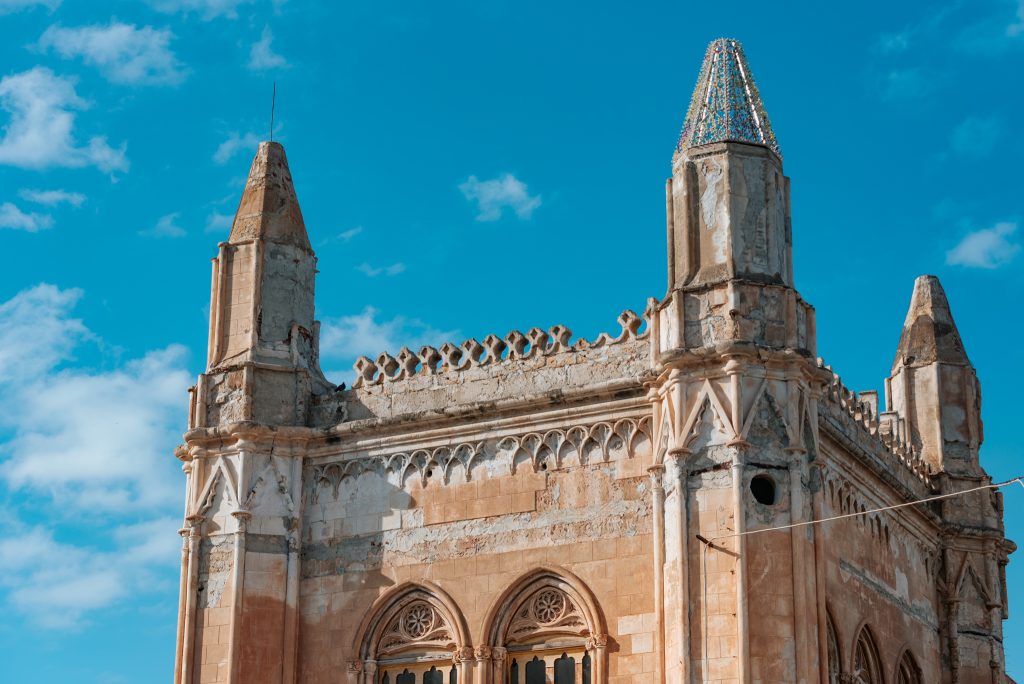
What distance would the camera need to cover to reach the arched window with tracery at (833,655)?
2805cm

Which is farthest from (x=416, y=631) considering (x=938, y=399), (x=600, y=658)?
(x=938, y=399)

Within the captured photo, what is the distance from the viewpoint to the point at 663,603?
26.2m

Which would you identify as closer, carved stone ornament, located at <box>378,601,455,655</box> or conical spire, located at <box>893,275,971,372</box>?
carved stone ornament, located at <box>378,601,455,655</box>

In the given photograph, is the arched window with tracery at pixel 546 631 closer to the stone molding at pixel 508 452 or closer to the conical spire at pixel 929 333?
the stone molding at pixel 508 452

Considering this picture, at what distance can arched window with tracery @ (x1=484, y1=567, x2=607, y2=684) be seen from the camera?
2767 cm

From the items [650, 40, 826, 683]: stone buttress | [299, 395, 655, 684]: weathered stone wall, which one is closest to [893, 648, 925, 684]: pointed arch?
[299, 395, 655, 684]: weathered stone wall

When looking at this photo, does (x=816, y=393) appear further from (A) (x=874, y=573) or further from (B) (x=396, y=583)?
(B) (x=396, y=583)

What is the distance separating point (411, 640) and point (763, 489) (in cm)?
565

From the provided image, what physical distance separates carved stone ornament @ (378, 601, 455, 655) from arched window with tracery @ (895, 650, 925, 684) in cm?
724

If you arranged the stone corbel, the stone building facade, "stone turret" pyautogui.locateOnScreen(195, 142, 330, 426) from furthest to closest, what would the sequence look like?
"stone turret" pyautogui.locateOnScreen(195, 142, 330, 426) → the stone corbel → the stone building facade

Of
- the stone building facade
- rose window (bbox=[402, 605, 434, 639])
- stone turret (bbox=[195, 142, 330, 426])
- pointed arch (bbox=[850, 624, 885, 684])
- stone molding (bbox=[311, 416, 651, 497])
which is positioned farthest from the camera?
stone turret (bbox=[195, 142, 330, 426])

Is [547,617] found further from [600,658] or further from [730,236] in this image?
[730,236]

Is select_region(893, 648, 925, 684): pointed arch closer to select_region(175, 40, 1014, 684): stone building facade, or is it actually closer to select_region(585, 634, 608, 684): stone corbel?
select_region(175, 40, 1014, 684): stone building facade

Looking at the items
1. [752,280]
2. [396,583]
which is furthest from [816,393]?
[396,583]
